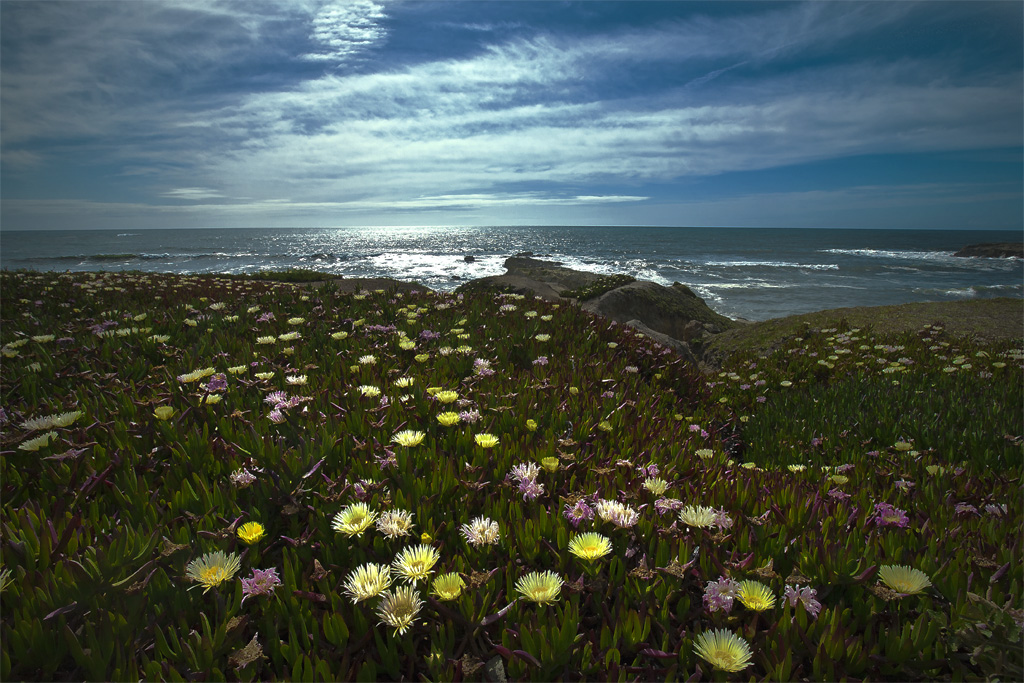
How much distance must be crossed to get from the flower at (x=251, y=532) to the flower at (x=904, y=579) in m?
1.66

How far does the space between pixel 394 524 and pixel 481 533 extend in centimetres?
25

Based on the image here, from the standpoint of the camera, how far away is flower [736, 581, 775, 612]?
3.82ft

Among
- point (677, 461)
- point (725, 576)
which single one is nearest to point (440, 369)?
point (677, 461)

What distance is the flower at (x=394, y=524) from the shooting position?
1343 millimetres

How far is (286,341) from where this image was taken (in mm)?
3854

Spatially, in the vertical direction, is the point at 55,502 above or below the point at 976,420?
above

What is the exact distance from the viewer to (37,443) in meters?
1.77

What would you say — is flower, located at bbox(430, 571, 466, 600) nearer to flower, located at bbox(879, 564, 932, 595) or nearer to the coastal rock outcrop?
flower, located at bbox(879, 564, 932, 595)

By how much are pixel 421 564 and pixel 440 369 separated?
188 centimetres

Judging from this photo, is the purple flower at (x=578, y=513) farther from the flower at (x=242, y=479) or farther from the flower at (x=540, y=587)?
the flower at (x=242, y=479)

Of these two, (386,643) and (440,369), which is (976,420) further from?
(386,643)

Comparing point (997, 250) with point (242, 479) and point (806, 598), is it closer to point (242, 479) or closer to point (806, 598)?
point (806, 598)

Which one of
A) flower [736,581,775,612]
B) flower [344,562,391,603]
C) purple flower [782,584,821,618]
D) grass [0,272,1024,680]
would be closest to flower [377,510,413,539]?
grass [0,272,1024,680]

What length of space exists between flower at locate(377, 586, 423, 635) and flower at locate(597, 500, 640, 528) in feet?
1.94
